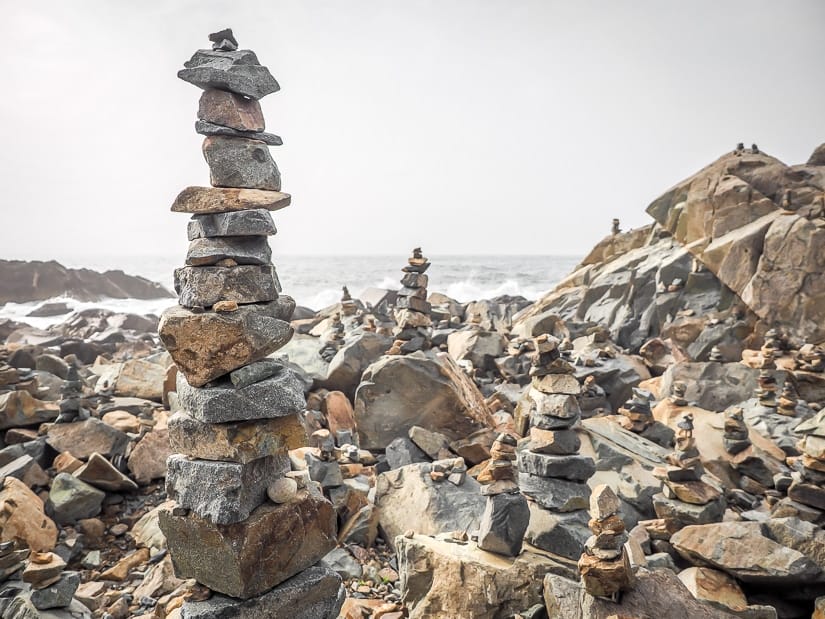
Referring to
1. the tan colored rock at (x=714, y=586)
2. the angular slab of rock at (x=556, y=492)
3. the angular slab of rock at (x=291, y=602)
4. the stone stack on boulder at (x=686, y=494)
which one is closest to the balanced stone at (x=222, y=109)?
the angular slab of rock at (x=291, y=602)

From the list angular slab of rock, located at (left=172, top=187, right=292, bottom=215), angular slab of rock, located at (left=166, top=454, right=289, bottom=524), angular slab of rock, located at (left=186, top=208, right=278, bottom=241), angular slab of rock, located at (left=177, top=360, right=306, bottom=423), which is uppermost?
angular slab of rock, located at (left=172, top=187, right=292, bottom=215)

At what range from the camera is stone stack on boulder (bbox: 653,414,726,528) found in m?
6.75

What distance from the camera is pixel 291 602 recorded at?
4.16m

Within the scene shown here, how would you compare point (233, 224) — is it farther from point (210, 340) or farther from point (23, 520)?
point (23, 520)

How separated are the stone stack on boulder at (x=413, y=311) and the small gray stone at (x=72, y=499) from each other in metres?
6.22

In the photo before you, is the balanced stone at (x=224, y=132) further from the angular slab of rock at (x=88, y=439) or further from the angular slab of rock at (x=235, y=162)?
the angular slab of rock at (x=88, y=439)

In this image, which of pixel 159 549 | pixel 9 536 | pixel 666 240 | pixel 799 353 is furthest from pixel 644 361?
pixel 9 536

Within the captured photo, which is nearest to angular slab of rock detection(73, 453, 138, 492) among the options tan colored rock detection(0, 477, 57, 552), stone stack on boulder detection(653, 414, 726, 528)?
tan colored rock detection(0, 477, 57, 552)

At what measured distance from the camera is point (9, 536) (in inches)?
252

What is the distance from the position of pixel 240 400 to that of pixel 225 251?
4.38ft

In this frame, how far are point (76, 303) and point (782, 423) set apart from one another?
37445 millimetres

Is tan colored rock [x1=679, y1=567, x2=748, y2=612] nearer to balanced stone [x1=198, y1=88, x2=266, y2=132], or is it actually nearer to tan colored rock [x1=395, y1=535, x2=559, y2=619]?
tan colored rock [x1=395, y1=535, x2=559, y2=619]

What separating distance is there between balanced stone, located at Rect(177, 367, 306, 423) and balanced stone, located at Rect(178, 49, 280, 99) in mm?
2640

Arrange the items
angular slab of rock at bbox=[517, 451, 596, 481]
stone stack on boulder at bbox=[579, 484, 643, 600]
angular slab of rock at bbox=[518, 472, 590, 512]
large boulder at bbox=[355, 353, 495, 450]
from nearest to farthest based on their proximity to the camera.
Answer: stone stack on boulder at bbox=[579, 484, 643, 600] → angular slab of rock at bbox=[518, 472, 590, 512] → angular slab of rock at bbox=[517, 451, 596, 481] → large boulder at bbox=[355, 353, 495, 450]
